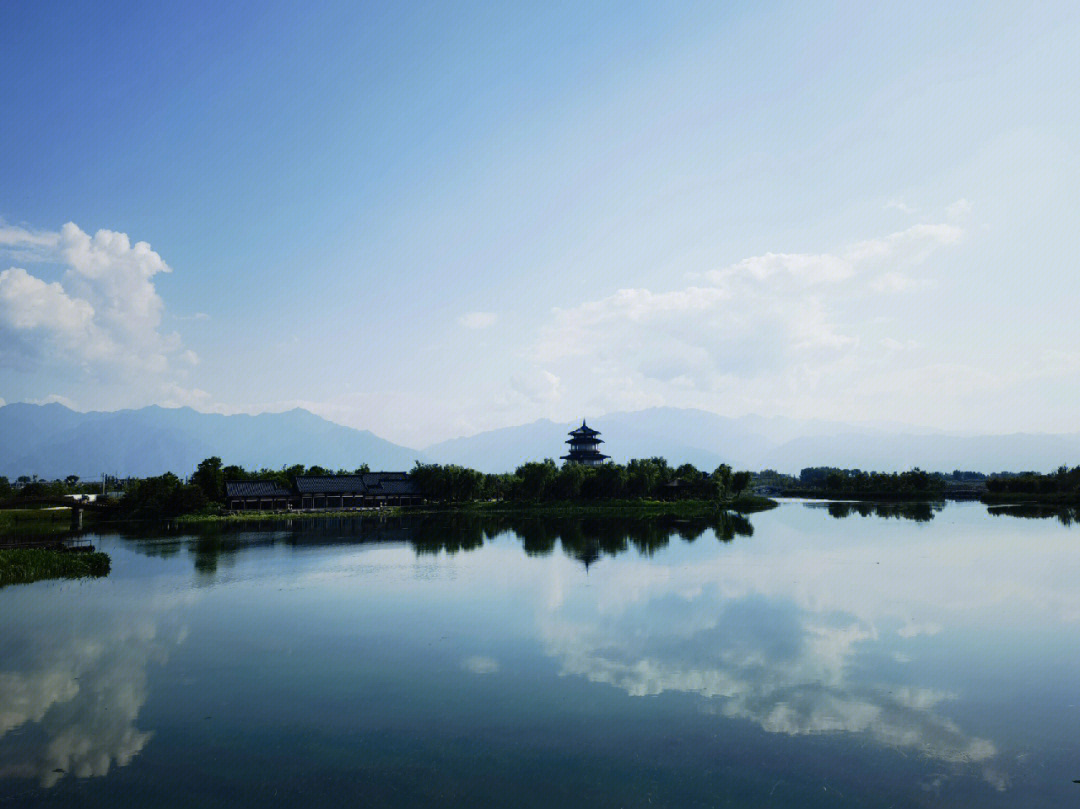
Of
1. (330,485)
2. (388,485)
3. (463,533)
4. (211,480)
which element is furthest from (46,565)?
(388,485)

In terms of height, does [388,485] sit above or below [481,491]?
above

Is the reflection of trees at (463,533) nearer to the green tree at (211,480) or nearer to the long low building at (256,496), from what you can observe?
the long low building at (256,496)

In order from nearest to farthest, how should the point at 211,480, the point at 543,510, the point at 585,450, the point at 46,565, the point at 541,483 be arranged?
the point at 46,565, the point at 211,480, the point at 543,510, the point at 541,483, the point at 585,450

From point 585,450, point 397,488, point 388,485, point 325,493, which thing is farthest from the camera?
point 585,450

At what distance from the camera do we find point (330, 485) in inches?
3467

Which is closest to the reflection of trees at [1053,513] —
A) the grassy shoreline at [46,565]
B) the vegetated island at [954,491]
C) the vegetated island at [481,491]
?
the vegetated island at [954,491]

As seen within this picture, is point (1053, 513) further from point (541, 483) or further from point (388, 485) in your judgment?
point (388, 485)

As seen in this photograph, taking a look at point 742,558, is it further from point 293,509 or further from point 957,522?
point 293,509

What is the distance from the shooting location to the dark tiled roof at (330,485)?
282 feet

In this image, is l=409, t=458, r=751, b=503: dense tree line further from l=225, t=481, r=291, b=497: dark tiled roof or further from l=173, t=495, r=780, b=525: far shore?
l=225, t=481, r=291, b=497: dark tiled roof

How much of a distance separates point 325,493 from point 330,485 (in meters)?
1.57

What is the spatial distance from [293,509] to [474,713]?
74.7m

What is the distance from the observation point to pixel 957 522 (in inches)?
2623

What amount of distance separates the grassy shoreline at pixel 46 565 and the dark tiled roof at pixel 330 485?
153 ft
